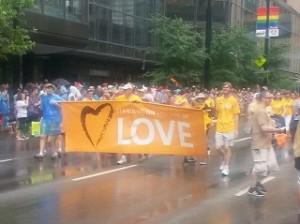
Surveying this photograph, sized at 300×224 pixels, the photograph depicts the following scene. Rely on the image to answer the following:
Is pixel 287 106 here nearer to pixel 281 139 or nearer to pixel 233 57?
pixel 281 139

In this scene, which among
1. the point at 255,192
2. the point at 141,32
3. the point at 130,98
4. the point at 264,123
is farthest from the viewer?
the point at 141,32

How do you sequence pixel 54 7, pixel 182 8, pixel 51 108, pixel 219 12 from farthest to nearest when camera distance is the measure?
pixel 219 12
pixel 182 8
pixel 54 7
pixel 51 108

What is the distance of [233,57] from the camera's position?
34.3 metres

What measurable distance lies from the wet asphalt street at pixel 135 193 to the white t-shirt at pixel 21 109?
284 inches

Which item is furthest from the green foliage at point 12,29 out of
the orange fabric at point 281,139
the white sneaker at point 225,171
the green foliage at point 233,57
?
the green foliage at point 233,57

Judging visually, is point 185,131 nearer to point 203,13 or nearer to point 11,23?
point 11,23

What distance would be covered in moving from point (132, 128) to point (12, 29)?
8.99m

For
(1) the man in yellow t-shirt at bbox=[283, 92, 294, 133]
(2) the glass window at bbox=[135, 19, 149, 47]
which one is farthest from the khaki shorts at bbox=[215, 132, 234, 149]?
(2) the glass window at bbox=[135, 19, 149, 47]

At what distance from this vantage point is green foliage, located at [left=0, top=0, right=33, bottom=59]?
20000 millimetres

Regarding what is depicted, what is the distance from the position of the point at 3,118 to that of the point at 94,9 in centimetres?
1630

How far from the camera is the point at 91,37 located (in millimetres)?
37156

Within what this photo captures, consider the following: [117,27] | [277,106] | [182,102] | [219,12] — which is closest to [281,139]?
[277,106]

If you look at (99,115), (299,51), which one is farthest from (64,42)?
(299,51)

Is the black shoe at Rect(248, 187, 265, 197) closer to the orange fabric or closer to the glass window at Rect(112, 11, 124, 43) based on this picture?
the orange fabric
